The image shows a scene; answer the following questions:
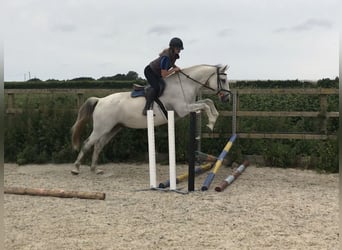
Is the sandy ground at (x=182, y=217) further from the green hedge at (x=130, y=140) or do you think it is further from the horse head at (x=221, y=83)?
the horse head at (x=221, y=83)

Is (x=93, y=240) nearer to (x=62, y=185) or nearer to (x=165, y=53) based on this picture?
(x=62, y=185)

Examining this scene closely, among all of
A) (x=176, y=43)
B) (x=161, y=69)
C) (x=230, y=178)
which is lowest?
(x=230, y=178)

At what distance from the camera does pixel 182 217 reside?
4051mm

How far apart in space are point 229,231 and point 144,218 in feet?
2.93

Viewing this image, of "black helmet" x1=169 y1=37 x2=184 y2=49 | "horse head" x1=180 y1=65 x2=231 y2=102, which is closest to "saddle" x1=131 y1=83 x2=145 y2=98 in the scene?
"horse head" x1=180 y1=65 x2=231 y2=102

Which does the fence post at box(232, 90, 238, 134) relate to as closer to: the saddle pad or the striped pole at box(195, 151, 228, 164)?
the striped pole at box(195, 151, 228, 164)

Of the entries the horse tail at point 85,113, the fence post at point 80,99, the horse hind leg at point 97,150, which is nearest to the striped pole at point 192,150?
the horse hind leg at point 97,150

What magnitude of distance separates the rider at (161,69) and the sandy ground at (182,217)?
1377 mm

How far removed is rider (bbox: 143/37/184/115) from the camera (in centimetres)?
596

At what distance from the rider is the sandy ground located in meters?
1.38

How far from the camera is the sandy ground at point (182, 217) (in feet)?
11.0

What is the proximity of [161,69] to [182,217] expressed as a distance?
265 centimetres

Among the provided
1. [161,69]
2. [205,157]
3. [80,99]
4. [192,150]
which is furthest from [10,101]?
[192,150]

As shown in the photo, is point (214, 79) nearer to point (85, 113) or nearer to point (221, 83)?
point (221, 83)
